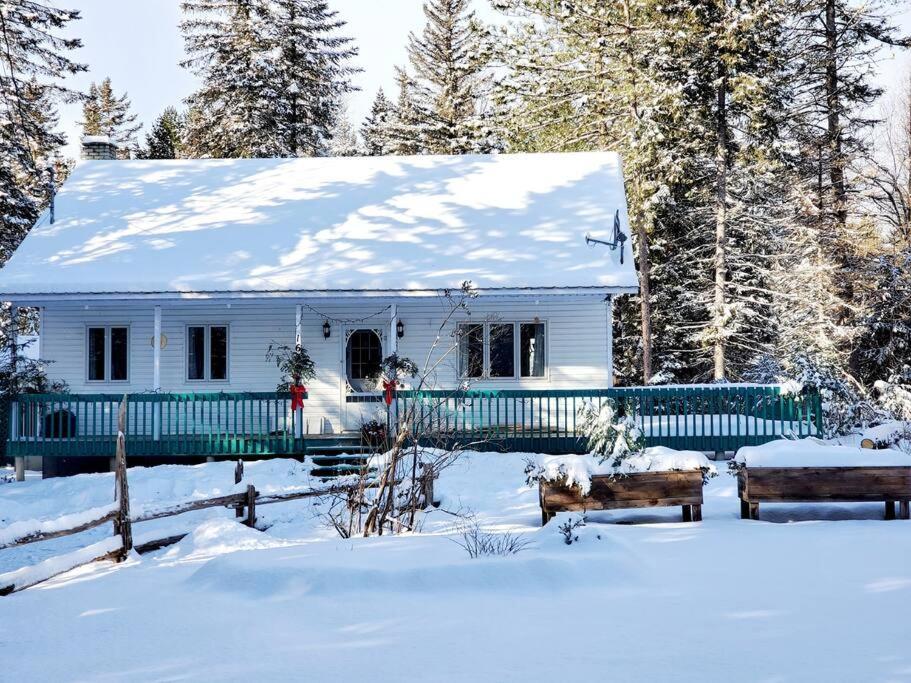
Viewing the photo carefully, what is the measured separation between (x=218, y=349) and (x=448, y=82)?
2148 centimetres

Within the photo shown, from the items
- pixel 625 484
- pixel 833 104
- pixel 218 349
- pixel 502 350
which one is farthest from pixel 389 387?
pixel 833 104

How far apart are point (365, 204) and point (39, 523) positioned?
1237 centimetres

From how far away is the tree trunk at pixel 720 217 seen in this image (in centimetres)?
2397

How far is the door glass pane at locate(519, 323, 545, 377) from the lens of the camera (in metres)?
17.5

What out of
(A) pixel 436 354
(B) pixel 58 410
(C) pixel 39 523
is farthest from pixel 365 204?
(C) pixel 39 523

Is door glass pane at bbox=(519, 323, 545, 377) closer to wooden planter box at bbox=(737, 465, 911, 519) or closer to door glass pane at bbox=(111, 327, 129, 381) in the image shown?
wooden planter box at bbox=(737, 465, 911, 519)

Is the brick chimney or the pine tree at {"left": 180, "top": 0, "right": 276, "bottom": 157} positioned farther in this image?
the pine tree at {"left": 180, "top": 0, "right": 276, "bottom": 157}

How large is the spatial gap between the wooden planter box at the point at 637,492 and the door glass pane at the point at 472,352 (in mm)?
7505

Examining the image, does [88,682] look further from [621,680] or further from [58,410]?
[58,410]

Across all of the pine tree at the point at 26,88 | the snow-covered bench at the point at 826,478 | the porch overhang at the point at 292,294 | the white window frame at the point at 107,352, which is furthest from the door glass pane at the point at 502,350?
the pine tree at the point at 26,88

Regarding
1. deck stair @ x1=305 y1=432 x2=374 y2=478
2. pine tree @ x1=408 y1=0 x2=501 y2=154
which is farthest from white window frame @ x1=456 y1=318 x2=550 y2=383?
pine tree @ x1=408 y1=0 x2=501 y2=154

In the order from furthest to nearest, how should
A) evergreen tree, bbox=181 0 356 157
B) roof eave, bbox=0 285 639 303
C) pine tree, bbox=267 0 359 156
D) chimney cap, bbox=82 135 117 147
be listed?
1. pine tree, bbox=267 0 359 156
2. evergreen tree, bbox=181 0 356 157
3. chimney cap, bbox=82 135 117 147
4. roof eave, bbox=0 285 639 303

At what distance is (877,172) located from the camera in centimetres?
2394

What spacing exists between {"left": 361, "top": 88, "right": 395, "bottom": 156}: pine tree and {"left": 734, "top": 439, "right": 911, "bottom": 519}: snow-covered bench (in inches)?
1113
